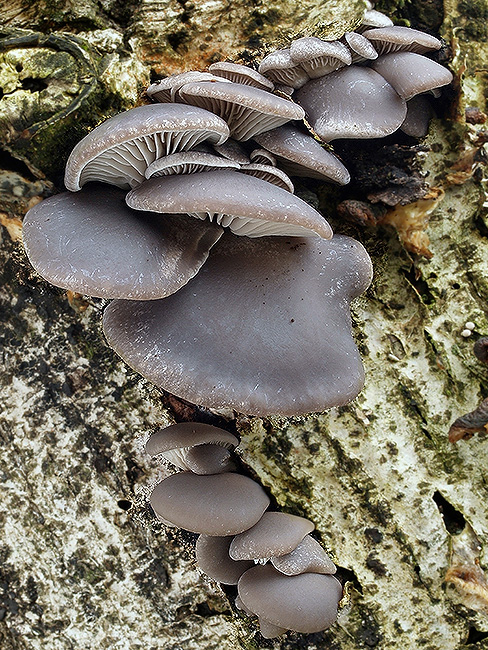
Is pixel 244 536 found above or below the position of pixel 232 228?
below

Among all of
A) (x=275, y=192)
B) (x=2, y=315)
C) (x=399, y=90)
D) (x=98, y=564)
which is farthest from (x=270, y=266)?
(x=98, y=564)

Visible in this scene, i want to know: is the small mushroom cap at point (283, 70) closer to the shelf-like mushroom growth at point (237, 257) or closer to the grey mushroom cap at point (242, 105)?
the shelf-like mushroom growth at point (237, 257)

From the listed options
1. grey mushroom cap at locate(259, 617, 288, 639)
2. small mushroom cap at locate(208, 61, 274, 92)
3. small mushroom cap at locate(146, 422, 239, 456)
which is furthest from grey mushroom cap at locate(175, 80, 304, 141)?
grey mushroom cap at locate(259, 617, 288, 639)

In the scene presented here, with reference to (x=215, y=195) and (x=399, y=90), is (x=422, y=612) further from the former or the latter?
(x=399, y=90)

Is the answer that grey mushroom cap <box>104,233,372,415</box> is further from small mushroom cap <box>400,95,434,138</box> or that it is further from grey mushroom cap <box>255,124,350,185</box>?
small mushroom cap <box>400,95,434,138</box>

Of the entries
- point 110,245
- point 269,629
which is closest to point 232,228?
point 110,245

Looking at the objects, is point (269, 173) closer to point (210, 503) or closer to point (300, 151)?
point (300, 151)
